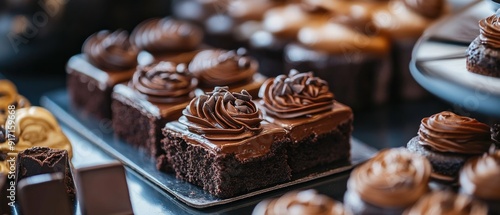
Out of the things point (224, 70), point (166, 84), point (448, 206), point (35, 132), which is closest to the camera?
point (448, 206)

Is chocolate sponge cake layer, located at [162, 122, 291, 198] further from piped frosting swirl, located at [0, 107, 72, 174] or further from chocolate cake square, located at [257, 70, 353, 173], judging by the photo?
piped frosting swirl, located at [0, 107, 72, 174]

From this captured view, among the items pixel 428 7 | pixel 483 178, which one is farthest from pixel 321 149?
pixel 428 7

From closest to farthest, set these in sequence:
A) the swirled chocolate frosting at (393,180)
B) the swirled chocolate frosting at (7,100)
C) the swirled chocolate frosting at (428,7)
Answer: the swirled chocolate frosting at (393,180) → the swirled chocolate frosting at (7,100) → the swirled chocolate frosting at (428,7)

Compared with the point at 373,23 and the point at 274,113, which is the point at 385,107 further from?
the point at 274,113

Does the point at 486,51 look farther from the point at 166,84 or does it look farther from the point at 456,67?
the point at 166,84

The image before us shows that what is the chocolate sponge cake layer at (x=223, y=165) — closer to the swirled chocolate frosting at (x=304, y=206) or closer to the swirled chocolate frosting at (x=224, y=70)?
the swirled chocolate frosting at (x=224, y=70)

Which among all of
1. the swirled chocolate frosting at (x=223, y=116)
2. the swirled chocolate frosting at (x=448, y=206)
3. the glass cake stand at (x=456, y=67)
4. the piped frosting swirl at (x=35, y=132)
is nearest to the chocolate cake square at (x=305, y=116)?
the swirled chocolate frosting at (x=223, y=116)

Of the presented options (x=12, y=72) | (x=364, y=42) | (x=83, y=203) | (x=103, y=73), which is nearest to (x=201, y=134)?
(x=83, y=203)
